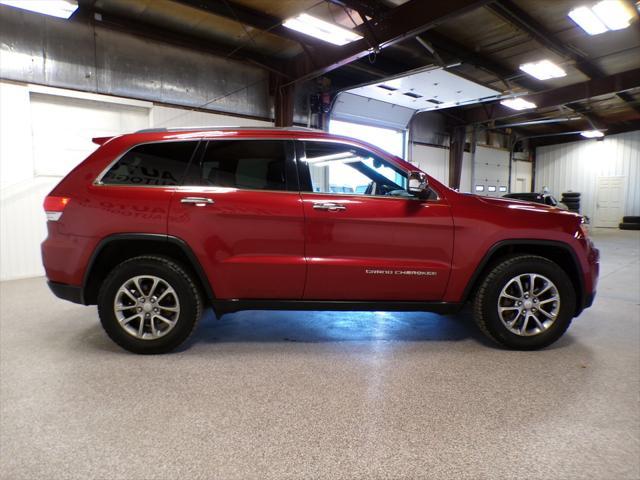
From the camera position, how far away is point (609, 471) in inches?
62.1

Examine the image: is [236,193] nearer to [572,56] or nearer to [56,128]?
[56,128]

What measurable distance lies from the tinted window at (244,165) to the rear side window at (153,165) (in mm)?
135

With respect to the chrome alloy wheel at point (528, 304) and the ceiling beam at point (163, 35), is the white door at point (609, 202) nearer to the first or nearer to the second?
the ceiling beam at point (163, 35)

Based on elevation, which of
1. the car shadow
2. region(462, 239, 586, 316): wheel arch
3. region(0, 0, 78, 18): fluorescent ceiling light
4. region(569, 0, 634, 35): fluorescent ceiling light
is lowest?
the car shadow

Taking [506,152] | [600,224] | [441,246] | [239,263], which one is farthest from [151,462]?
[600,224]

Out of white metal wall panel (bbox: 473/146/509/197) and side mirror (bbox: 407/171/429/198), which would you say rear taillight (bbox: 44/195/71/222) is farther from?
white metal wall panel (bbox: 473/146/509/197)

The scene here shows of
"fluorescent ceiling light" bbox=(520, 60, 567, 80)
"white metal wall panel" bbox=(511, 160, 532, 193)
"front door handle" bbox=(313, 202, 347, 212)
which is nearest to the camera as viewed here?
"front door handle" bbox=(313, 202, 347, 212)

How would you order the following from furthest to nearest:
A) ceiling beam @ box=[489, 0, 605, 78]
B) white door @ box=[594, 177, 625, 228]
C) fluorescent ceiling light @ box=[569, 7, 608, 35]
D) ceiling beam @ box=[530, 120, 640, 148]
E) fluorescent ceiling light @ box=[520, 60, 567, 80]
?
white door @ box=[594, 177, 625, 228] → ceiling beam @ box=[530, 120, 640, 148] → fluorescent ceiling light @ box=[520, 60, 567, 80] → ceiling beam @ box=[489, 0, 605, 78] → fluorescent ceiling light @ box=[569, 7, 608, 35]

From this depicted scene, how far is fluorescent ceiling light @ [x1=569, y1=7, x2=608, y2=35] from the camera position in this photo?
5.68 meters

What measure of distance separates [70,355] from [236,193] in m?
1.78

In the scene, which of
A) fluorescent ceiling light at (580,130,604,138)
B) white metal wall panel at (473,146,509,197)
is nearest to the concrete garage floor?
white metal wall panel at (473,146,509,197)

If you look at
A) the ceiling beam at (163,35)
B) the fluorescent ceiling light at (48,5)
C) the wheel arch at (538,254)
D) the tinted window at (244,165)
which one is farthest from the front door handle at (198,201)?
the ceiling beam at (163,35)

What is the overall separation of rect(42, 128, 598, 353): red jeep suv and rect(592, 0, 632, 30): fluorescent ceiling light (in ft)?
16.1

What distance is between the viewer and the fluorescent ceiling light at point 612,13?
5480 millimetres
